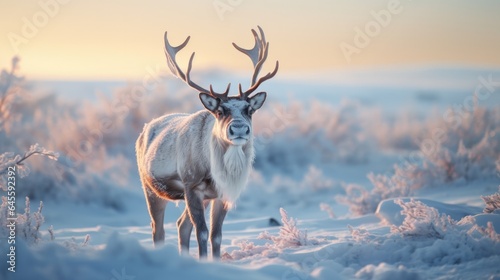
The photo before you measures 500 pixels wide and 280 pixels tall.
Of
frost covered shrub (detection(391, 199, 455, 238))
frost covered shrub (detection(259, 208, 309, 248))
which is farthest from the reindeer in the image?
frost covered shrub (detection(391, 199, 455, 238))

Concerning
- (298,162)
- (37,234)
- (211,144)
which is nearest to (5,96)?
(37,234)

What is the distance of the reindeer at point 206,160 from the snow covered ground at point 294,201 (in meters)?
0.45

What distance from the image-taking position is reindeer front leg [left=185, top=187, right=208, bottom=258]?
6621 millimetres

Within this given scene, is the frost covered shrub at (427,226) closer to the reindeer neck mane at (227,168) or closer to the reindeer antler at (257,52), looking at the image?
the reindeer neck mane at (227,168)

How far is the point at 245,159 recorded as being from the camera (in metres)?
6.93

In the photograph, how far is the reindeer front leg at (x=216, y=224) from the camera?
6.84 m

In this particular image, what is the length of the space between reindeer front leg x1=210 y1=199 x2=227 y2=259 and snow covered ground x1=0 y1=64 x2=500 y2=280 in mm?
186

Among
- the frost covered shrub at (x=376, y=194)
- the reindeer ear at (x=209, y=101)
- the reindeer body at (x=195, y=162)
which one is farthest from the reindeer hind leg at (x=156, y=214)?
the frost covered shrub at (x=376, y=194)

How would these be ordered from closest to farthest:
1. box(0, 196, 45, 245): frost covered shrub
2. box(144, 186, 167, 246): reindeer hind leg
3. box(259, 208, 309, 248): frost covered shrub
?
1. box(0, 196, 45, 245): frost covered shrub
2. box(259, 208, 309, 248): frost covered shrub
3. box(144, 186, 167, 246): reindeer hind leg

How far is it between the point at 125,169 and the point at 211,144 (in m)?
9.36

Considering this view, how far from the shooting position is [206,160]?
6.80 metres

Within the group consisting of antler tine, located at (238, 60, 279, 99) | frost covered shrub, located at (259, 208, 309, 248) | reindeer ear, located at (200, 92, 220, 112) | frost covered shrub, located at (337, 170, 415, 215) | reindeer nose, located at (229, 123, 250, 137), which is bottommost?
frost covered shrub, located at (259, 208, 309, 248)

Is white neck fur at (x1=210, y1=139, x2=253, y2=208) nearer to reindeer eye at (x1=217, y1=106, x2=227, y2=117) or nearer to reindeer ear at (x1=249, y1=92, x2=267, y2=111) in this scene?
reindeer eye at (x1=217, y1=106, x2=227, y2=117)

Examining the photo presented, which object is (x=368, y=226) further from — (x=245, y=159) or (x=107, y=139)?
(x=107, y=139)
